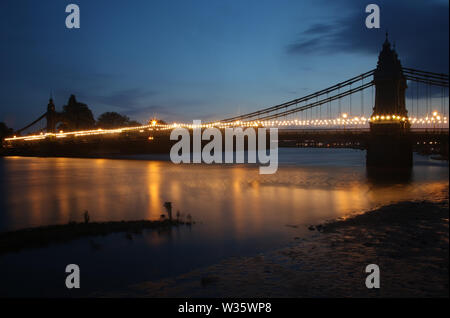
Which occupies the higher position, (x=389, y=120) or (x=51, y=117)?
(x=51, y=117)

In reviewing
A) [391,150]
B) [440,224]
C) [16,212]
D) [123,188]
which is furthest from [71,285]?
[391,150]

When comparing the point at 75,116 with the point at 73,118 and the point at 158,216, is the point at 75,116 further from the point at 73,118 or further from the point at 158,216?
the point at 158,216

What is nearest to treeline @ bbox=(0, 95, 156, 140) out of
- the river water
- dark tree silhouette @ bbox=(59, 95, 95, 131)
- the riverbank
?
dark tree silhouette @ bbox=(59, 95, 95, 131)

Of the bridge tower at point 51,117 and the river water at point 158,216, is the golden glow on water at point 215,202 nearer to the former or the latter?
the river water at point 158,216

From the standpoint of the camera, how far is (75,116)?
134 meters

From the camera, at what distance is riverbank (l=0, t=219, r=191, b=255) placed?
13438 millimetres

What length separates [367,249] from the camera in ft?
40.5

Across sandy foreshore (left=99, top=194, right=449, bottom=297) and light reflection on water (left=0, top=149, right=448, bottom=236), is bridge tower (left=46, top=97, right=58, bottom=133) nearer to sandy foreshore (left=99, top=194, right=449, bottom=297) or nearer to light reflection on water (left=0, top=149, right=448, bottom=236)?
light reflection on water (left=0, top=149, right=448, bottom=236)

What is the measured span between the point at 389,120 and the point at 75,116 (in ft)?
359

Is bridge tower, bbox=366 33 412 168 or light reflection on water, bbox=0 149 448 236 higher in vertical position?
bridge tower, bbox=366 33 412 168

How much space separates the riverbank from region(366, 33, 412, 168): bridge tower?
38.8 meters

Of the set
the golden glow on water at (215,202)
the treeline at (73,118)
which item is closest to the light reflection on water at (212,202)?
the golden glow on water at (215,202)

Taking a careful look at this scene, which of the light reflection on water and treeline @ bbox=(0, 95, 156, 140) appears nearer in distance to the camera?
the light reflection on water

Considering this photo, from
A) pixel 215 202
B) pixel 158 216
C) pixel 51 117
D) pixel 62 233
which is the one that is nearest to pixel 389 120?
pixel 215 202
